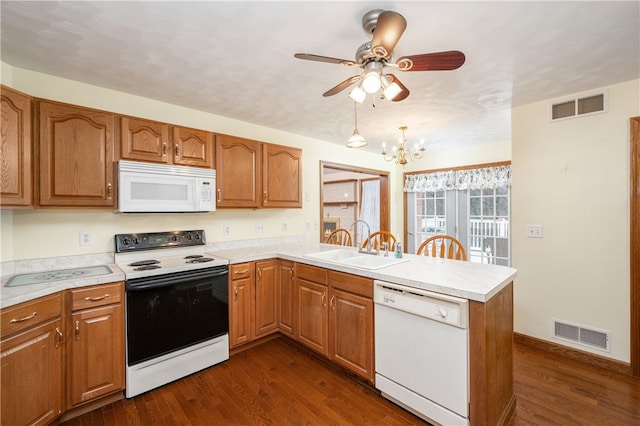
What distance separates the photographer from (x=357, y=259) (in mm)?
2586

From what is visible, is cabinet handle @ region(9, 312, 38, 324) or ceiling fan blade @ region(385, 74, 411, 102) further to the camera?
ceiling fan blade @ region(385, 74, 411, 102)

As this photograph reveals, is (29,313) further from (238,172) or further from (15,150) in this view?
(238,172)

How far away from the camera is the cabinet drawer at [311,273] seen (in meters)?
2.40

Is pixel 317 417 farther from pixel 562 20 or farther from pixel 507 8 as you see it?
pixel 562 20

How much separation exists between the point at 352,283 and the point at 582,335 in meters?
2.25

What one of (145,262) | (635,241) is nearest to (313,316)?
(145,262)

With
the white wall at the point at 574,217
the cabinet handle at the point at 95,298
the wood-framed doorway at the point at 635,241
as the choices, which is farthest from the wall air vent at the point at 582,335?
the cabinet handle at the point at 95,298

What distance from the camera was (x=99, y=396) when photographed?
1.91 m

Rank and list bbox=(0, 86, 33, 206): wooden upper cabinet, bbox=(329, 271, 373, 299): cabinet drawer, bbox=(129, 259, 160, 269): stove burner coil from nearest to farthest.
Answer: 1. bbox=(0, 86, 33, 206): wooden upper cabinet
2. bbox=(329, 271, 373, 299): cabinet drawer
3. bbox=(129, 259, 160, 269): stove burner coil

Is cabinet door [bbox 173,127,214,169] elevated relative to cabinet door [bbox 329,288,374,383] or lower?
elevated

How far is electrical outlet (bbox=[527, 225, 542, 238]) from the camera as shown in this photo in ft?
9.21

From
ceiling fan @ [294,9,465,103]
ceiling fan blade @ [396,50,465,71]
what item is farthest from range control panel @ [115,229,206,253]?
ceiling fan blade @ [396,50,465,71]

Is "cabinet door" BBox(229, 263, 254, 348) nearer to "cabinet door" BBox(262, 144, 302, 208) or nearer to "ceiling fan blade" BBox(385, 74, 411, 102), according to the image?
"cabinet door" BBox(262, 144, 302, 208)

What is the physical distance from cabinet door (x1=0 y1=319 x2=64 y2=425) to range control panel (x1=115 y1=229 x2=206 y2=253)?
2.55 feet
